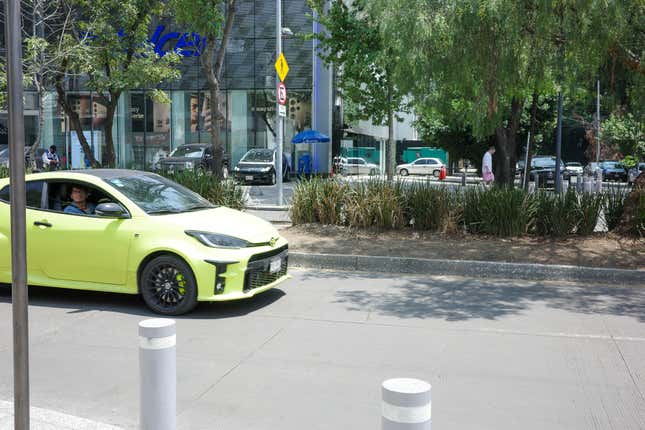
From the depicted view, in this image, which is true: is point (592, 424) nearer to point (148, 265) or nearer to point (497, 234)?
point (148, 265)

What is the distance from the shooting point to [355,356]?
18.8ft

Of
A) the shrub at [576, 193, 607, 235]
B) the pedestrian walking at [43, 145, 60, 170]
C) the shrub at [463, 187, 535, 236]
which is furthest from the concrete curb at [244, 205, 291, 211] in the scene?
the pedestrian walking at [43, 145, 60, 170]

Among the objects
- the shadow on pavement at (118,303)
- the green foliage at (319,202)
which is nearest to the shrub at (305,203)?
the green foliage at (319,202)

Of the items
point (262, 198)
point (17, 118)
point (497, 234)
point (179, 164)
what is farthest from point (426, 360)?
point (179, 164)

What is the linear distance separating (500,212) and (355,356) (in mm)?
6142

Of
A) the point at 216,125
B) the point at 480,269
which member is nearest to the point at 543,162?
the point at 216,125

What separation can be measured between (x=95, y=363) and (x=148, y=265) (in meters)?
1.67

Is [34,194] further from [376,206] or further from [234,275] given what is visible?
[376,206]

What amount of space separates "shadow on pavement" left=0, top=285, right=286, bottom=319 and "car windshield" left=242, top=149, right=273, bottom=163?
21.6 meters

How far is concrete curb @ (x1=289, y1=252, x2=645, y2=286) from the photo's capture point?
30.1 feet

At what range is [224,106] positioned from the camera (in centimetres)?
3506

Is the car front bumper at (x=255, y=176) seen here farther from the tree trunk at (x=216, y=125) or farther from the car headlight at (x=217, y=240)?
the car headlight at (x=217, y=240)

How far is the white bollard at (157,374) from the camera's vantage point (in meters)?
3.46

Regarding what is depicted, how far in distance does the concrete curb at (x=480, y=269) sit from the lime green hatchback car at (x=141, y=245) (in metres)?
2.33
